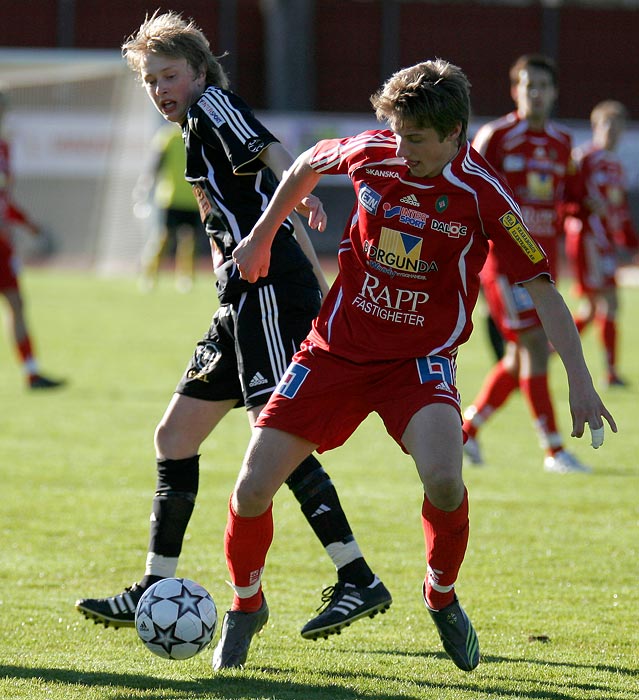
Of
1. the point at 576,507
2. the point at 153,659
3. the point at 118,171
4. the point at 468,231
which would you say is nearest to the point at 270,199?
the point at 468,231

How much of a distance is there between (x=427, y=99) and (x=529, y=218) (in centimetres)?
416

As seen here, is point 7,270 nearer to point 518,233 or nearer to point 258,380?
point 258,380

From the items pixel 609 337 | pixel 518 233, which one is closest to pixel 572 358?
pixel 518 233

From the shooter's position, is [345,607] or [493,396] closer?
[345,607]

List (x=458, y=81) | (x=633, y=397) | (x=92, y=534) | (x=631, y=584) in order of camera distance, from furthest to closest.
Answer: (x=633, y=397), (x=92, y=534), (x=631, y=584), (x=458, y=81)

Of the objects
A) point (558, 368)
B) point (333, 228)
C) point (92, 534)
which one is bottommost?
point (333, 228)

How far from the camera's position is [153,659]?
4.16 m

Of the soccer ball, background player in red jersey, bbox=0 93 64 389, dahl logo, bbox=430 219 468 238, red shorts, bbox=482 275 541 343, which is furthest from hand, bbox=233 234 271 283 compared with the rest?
background player in red jersey, bbox=0 93 64 389

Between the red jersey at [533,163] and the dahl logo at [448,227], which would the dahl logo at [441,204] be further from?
the red jersey at [533,163]

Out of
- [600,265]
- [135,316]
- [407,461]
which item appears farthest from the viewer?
[135,316]

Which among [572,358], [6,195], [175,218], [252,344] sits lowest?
[175,218]

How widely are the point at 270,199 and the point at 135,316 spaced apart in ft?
37.9

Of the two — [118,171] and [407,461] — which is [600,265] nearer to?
[407,461]

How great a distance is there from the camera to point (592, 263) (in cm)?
1148
